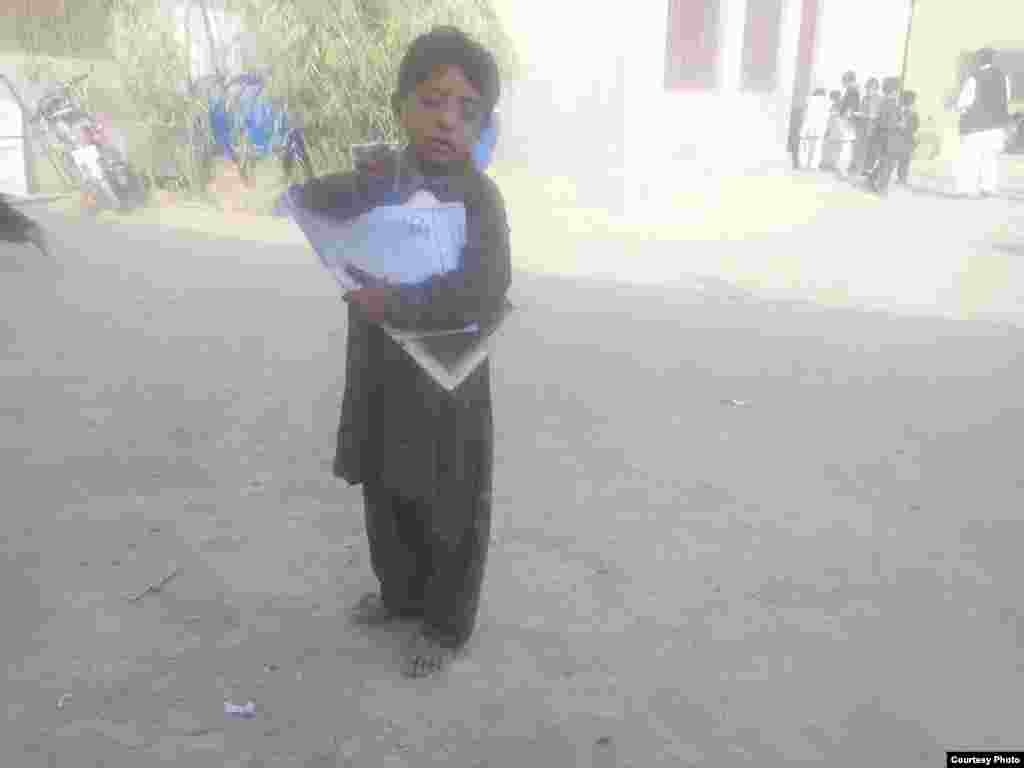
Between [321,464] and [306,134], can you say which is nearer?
[321,464]

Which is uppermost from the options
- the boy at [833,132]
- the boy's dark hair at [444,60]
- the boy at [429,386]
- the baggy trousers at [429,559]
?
the boy's dark hair at [444,60]

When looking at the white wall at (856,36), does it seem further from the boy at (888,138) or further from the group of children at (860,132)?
the boy at (888,138)

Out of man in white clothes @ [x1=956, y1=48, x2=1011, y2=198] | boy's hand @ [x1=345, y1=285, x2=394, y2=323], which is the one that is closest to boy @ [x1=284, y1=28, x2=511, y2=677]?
boy's hand @ [x1=345, y1=285, x2=394, y2=323]

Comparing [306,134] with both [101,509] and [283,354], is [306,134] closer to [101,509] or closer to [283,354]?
[283,354]

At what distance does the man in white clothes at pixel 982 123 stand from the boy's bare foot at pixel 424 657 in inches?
456

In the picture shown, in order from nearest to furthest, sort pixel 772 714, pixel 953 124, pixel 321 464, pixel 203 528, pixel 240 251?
pixel 772 714 < pixel 203 528 < pixel 321 464 < pixel 240 251 < pixel 953 124

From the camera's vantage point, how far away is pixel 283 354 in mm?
5371

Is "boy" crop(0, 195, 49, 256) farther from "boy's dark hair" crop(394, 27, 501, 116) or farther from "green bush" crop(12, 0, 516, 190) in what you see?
"green bush" crop(12, 0, 516, 190)

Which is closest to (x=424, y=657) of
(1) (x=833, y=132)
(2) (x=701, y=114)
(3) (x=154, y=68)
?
(3) (x=154, y=68)

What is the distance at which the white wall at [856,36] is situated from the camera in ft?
53.9

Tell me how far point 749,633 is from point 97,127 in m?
8.63

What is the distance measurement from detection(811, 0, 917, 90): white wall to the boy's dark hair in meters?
15.4

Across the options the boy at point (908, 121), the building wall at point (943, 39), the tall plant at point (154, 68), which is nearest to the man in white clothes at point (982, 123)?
the boy at point (908, 121)

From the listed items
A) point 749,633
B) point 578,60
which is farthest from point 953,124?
point 749,633
